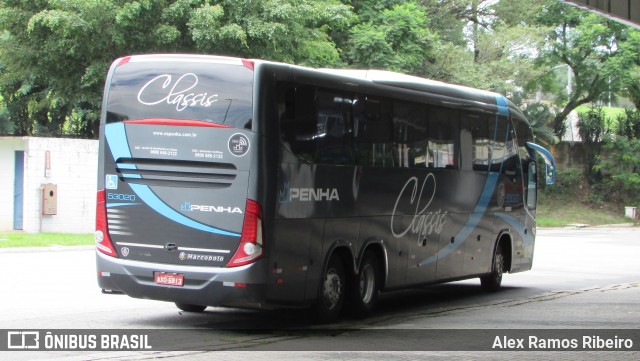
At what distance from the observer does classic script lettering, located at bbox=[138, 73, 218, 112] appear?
10.9 m

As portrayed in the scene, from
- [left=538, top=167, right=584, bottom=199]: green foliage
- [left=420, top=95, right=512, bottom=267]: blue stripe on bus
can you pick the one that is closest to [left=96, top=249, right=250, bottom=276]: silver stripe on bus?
[left=420, top=95, right=512, bottom=267]: blue stripe on bus

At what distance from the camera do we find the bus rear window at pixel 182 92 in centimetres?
1077

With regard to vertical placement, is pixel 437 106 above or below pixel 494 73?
below

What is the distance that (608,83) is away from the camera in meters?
44.6

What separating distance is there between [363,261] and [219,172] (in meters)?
3.19

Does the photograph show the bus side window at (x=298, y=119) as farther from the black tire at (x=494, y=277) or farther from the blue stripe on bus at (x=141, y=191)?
the black tire at (x=494, y=277)

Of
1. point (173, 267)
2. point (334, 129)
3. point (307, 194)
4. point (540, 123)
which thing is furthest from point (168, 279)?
point (540, 123)

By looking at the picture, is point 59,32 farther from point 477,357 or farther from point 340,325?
point 477,357

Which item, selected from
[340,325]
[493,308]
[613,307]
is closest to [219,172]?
[340,325]

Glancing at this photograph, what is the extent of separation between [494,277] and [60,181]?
1434cm

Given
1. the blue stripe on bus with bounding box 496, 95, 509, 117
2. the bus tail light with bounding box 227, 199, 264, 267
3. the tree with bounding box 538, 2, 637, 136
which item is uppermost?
the tree with bounding box 538, 2, 637, 136

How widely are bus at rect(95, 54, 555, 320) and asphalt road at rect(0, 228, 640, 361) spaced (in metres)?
0.62

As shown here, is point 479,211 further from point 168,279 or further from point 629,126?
point 629,126

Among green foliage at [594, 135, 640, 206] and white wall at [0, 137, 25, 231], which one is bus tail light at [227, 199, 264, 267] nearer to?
white wall at [0, 137, 25, 231]
